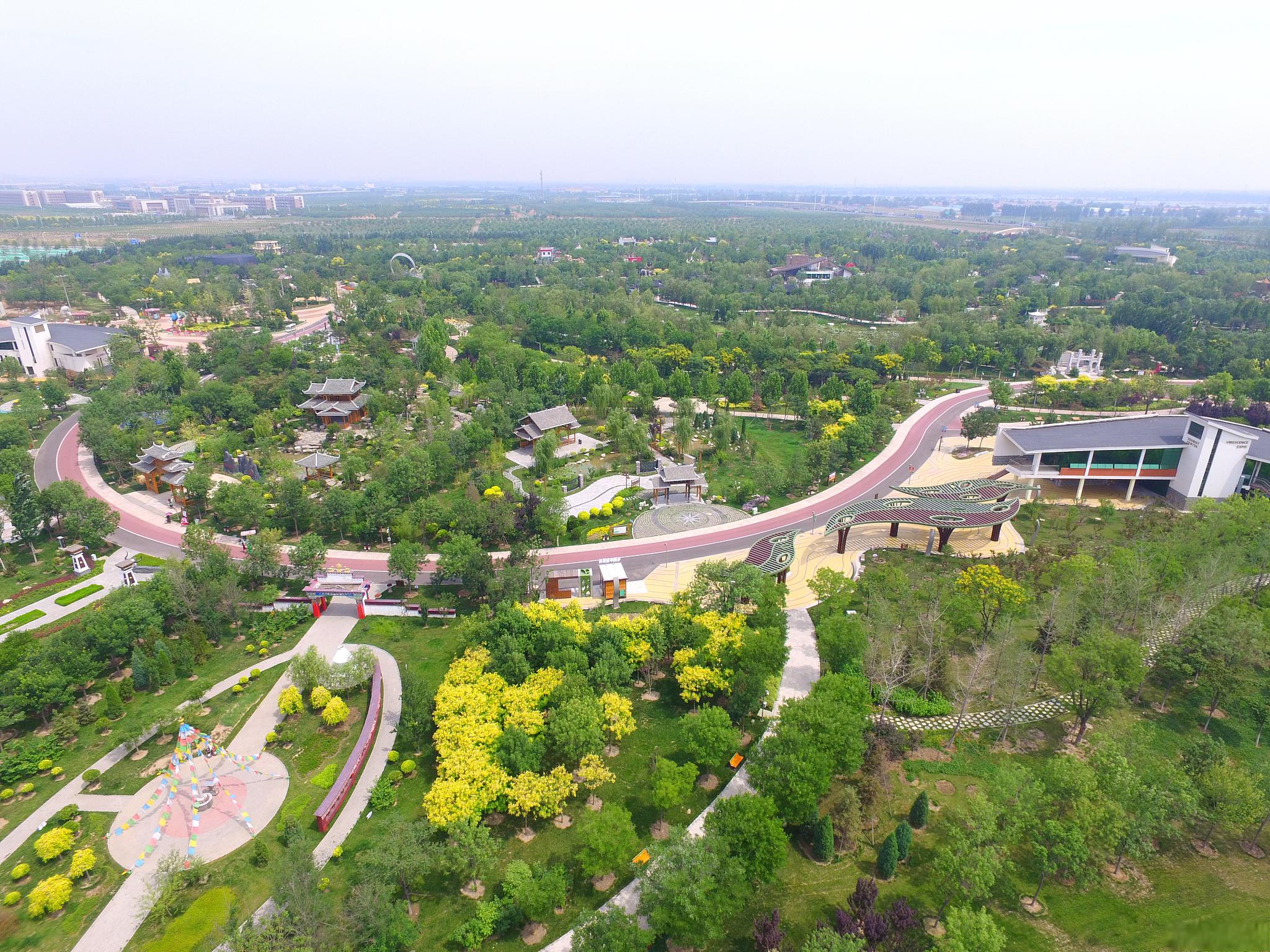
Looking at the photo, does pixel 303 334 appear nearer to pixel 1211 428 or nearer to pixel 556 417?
pixel 556 417

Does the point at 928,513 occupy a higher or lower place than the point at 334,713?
higher

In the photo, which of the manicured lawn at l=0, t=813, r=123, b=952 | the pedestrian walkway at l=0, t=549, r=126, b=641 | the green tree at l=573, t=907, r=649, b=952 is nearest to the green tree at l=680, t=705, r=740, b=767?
the green tree at l=573, t=907, r=649, b=952

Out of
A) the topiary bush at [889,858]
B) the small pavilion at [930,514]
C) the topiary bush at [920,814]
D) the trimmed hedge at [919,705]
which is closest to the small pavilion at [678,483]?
the small pavilion at [930,514]

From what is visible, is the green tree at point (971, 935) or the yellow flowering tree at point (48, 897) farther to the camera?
the yellow flowering tree at point (48, 897)

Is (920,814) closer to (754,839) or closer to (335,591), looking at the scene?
(754,839)

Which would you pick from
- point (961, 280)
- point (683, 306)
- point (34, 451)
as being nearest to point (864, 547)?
point (34, 451)

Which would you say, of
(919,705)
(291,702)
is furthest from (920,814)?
(291,702)

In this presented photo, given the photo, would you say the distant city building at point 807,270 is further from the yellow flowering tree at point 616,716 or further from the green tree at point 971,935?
the green tree at point 971,935
